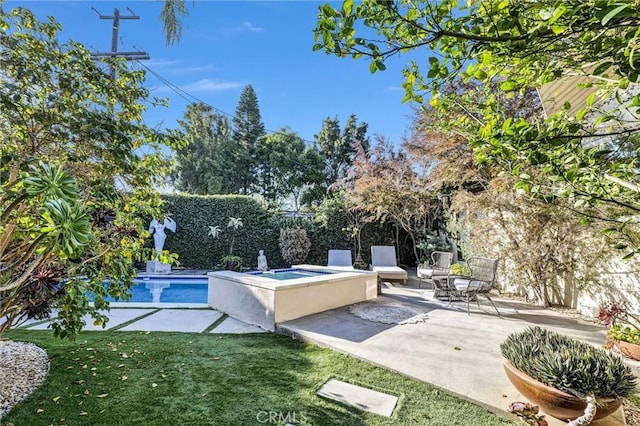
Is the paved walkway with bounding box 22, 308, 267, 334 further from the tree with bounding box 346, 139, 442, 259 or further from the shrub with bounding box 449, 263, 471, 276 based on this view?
the tree with bounding box 346, 139, 442, 259

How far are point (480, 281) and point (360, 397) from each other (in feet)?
14.4

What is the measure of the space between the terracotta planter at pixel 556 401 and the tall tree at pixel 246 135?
80.0ft

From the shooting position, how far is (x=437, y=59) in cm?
151

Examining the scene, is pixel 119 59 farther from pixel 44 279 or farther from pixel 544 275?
pixel 544 275

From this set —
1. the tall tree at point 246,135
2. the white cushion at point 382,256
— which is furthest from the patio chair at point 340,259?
the tall tree at point 246,135

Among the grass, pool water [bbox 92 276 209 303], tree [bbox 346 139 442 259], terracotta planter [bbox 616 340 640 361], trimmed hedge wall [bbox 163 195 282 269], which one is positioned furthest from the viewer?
trimmed hedge wall [bbox 163 195 282 269]

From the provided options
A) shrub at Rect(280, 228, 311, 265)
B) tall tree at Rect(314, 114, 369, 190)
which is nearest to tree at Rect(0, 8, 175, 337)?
shrub at Rect(280, 228, 311, 265)

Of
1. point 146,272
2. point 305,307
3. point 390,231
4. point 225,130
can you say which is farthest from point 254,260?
point 225,130

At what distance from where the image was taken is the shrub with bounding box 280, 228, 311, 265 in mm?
12758

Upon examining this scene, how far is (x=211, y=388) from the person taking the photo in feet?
11.2

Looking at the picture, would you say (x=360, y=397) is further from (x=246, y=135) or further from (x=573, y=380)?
(x=246, y=135)

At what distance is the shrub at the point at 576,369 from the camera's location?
8.60 ft

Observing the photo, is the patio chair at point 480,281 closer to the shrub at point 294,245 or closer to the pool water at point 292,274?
the pool water at point 292,274

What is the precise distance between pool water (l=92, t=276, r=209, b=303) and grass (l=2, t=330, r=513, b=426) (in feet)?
13.5
